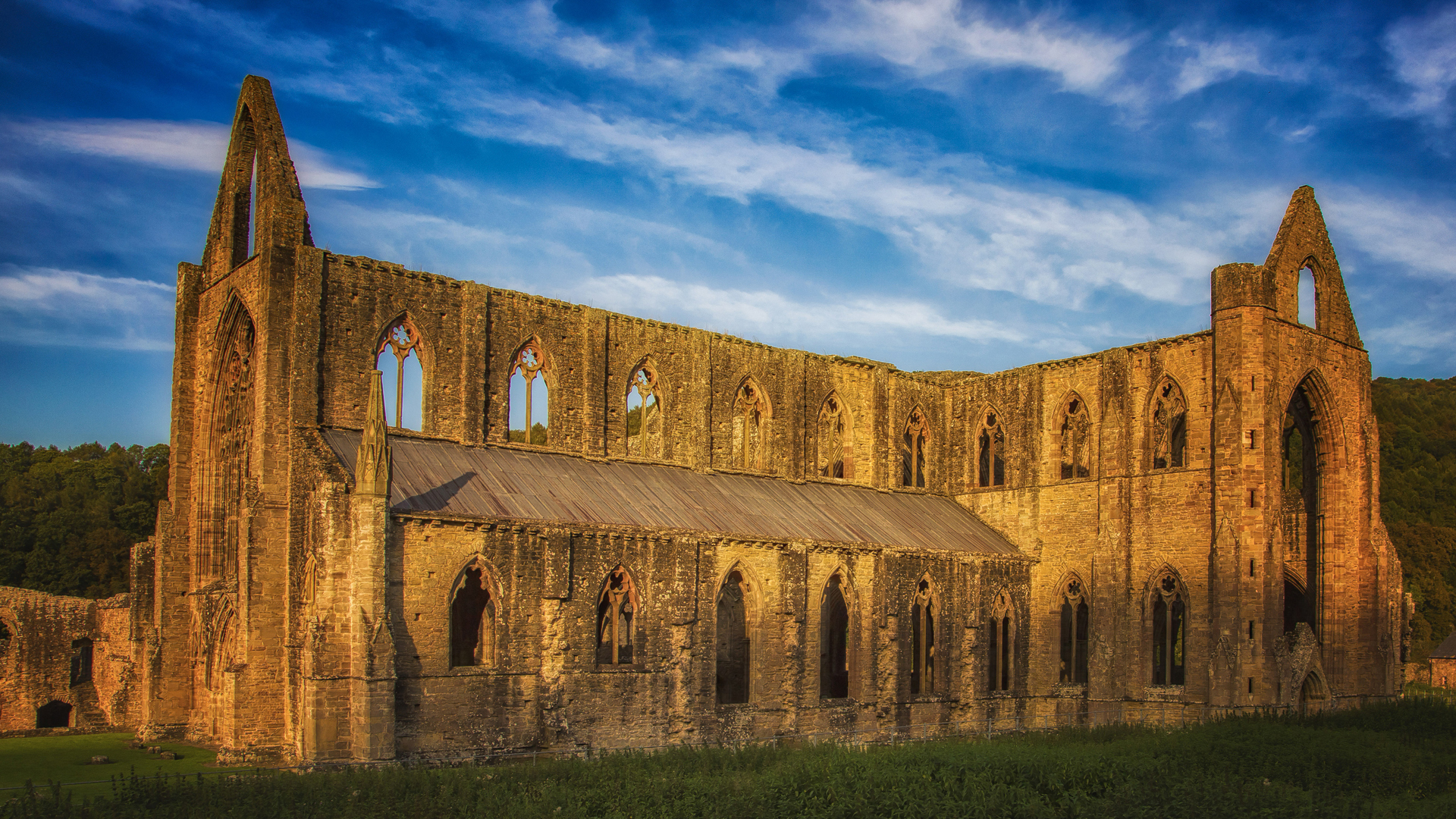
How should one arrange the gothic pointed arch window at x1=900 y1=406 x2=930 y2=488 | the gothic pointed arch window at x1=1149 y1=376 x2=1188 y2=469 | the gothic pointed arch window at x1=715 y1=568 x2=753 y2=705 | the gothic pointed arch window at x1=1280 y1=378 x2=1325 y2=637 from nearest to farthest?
the gothic pointed arch window at x1=1149 y1=376 x2=1188 y2=469, the gothic pointed arch window at x1=1280 y1=378 x2=1325 y2=637, the gothic pointed arch window at x1=715 y1=568 x2=753 y2=705, the gothic pointed arch window at x1=900 y1=406 x2=930 y2=488

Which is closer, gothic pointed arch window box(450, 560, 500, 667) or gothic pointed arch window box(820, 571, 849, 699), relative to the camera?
gothic pointed arch window box(450, 560, 500, 667)

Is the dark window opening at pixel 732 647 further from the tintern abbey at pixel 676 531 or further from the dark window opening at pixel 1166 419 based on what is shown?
the dark window opening at pixel 1166 419

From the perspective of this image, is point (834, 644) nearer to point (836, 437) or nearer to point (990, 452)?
point (836, 437)

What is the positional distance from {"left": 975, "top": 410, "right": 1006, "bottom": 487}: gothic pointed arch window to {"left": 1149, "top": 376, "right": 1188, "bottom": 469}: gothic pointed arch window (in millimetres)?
5225

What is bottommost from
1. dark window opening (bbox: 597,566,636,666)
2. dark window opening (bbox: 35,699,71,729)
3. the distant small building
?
the distant small building

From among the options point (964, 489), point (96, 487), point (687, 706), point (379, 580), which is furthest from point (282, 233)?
point (96, 487)

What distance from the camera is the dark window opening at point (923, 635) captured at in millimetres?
35562

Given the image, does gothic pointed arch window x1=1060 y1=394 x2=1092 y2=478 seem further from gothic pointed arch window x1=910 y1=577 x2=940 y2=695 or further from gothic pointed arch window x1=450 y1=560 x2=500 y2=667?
gothic pointed arch window x1=450 y1=560 x2=500 y2=667

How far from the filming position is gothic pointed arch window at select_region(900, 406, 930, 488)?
136 ft

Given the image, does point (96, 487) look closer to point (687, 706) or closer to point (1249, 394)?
point (687, 706)

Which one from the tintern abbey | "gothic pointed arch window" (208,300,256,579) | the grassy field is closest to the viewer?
the grassy field

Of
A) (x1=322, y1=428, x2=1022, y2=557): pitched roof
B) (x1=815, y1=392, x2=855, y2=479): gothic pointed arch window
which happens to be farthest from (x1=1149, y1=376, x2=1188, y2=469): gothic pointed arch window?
(x1=815, y1=392, x2=855, y2=479): gothic pointed arch window

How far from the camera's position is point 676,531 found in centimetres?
3020

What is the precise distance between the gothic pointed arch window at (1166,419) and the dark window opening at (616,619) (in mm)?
16490
